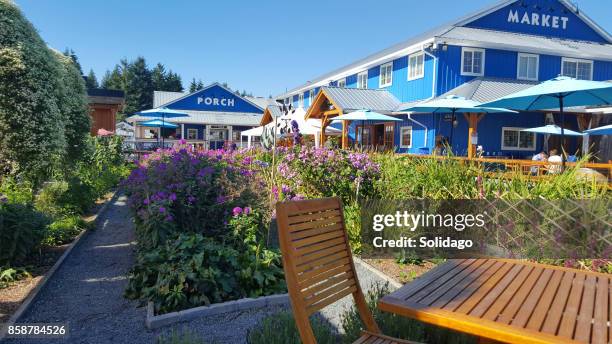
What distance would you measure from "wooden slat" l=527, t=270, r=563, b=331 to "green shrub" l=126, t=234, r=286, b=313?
242cm

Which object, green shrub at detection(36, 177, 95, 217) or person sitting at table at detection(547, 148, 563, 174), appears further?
person sitting at table at detection(547, 148, 563, 174)

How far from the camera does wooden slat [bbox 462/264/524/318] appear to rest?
189cm

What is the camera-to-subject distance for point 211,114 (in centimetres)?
3706

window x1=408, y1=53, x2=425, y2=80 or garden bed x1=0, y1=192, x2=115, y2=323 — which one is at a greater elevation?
window x1=408, y1=53, x2=425, y2=80

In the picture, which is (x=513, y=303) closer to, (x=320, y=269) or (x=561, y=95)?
(x=320, y=269)

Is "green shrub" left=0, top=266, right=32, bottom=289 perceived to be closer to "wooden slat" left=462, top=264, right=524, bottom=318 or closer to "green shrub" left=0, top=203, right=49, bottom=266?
"green shrub" left=0, top=203, right=49, bottom=266

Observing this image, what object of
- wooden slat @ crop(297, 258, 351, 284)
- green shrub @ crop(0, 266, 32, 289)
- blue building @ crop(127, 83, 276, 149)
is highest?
blue building @ crop(127, 83, 276, 149)

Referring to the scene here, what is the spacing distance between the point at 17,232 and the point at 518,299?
187 inches

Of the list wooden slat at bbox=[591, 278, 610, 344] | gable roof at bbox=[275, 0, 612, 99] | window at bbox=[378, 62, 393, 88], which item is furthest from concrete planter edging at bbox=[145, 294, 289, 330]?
window at bbox=[378, 62, 393, 88]

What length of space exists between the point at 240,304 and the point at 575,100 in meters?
A: 7.83

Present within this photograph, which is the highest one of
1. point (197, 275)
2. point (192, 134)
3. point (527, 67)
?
point (527, 67)

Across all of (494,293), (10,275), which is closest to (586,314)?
(494,293)

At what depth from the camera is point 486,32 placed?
64.1ft

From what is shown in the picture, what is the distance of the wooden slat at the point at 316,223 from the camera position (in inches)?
81.0
